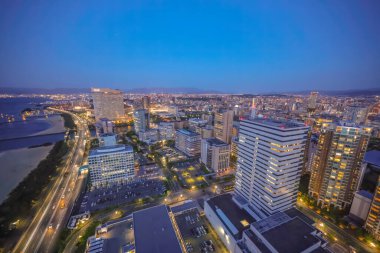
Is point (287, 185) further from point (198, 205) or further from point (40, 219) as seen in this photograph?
point (40, 219)

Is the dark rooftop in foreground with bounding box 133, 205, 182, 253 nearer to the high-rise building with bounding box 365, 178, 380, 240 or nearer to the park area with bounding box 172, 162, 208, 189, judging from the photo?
the park area with bounding box 172, 162, 208, 189

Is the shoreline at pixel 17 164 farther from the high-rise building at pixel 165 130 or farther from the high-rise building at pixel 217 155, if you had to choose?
the high-rise building at pixel 217 155

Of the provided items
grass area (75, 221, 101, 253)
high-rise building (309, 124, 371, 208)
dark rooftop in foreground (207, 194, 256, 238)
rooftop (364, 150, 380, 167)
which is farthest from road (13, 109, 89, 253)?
rooftop (364, 150, 380, 167)

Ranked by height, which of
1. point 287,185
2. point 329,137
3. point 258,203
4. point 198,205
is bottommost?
point 198,205

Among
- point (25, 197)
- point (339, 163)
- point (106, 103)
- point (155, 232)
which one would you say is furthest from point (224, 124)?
point (106, 103)

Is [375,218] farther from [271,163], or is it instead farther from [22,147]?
[22,147]

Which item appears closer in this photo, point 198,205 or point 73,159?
point 198,205

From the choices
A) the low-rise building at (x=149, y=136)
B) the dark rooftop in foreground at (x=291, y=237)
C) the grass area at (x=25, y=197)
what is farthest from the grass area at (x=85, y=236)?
the low-rise building at (x=149, y=136)

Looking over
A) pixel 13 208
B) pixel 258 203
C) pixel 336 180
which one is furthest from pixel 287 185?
pixel 13 208
